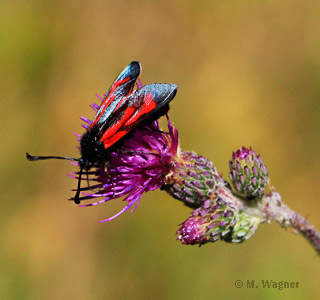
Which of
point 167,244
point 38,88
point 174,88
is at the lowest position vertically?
point 167,244

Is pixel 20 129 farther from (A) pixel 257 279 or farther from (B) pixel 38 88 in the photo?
(A) pixel 257 279

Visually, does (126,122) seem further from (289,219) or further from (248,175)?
(289,219)

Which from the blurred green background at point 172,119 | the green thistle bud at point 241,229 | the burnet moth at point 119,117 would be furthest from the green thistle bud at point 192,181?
the blurred green background at point 172,119

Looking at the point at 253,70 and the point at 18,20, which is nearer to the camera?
the point at 253,70

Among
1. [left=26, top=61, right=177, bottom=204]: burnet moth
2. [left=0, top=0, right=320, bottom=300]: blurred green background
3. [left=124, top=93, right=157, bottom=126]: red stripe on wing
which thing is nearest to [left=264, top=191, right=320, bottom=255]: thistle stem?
[left=26, top=61, right=177, bottom=204]: burnet moth

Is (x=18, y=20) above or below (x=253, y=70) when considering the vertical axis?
above

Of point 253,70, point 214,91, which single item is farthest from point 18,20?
point 253,70

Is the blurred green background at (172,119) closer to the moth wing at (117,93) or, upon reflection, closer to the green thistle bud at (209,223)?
the green thistle bud at (209,223)
